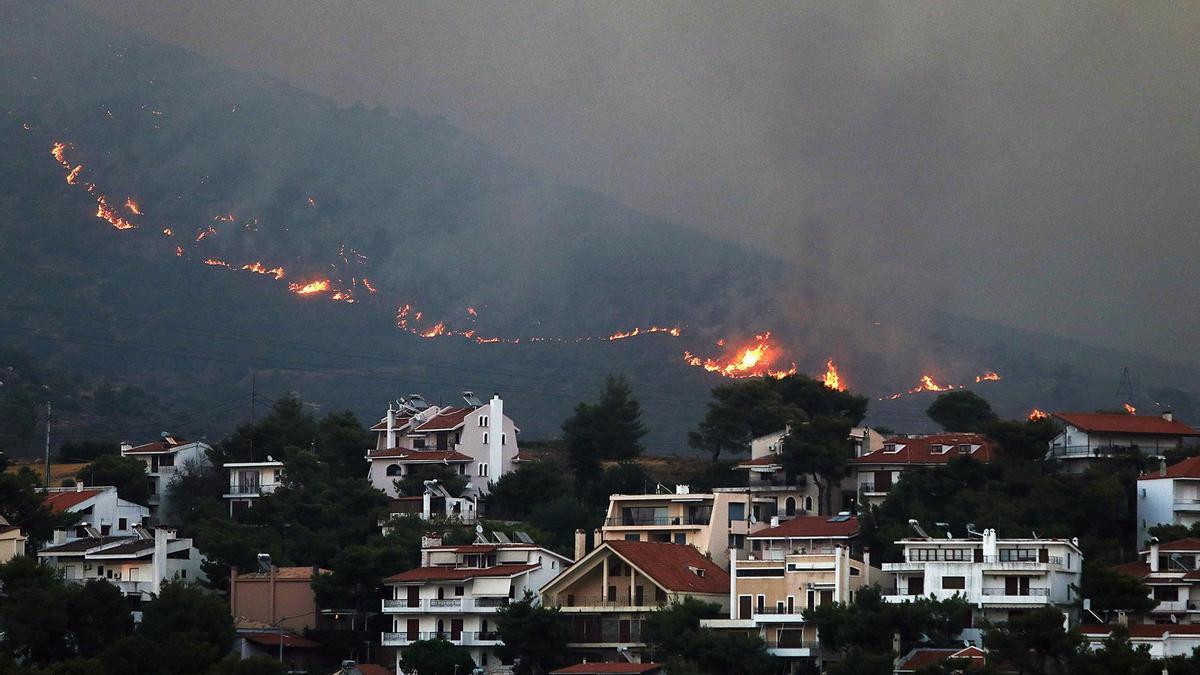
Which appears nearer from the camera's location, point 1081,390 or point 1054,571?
point 1054,571

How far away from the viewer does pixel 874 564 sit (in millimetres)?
76750

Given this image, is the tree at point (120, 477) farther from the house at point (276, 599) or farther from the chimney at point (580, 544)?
the chimney at point (580, 544)

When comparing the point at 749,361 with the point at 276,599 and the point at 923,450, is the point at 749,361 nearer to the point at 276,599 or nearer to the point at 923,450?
the point at 923,450

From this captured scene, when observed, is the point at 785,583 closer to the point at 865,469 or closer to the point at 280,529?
the point at 865,469

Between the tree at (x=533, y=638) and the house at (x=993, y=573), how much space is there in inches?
485

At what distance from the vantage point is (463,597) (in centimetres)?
7512

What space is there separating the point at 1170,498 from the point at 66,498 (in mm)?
50720

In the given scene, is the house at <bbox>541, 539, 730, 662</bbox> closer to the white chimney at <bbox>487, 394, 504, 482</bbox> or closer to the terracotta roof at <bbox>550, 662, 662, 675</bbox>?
the terracotta roof at <bbox>550, 662, 662, 675</bbox>

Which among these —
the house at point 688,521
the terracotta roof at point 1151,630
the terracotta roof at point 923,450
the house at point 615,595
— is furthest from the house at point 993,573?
the terracotta roof at point 923,450

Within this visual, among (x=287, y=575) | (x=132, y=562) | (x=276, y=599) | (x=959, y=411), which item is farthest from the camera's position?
(x=959, y=411)

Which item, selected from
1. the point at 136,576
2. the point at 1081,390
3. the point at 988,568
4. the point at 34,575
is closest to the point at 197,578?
the point at 136,576

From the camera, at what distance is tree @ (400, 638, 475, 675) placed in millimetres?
70500

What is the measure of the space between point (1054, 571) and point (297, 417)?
172ft

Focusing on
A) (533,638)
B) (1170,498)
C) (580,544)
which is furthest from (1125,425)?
(533,638)
